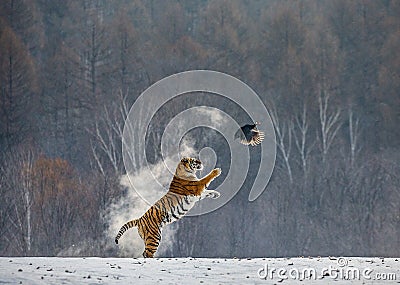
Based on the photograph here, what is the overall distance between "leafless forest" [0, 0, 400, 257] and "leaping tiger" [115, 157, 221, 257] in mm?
22373

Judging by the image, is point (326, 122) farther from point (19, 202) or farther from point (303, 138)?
point (19, 202)

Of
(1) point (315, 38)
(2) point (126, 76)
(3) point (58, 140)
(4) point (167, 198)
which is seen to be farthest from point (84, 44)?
(4) point (167, 198)

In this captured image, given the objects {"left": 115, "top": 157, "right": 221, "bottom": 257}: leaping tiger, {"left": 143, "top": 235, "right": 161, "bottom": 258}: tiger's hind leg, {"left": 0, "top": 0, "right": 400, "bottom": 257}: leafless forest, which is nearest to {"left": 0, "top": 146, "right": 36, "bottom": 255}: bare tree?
{"left": 0, "top": 0, "right": 400, "bottom": 257}: leafless forest

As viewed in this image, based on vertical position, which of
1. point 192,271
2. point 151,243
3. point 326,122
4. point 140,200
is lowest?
point 192,271

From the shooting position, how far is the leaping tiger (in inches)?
640

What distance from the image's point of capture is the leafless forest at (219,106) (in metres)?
41.8

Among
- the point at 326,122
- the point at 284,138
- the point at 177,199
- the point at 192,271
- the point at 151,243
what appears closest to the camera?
the point at 192,271

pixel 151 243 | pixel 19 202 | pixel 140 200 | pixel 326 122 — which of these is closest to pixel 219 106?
pixel 326 122

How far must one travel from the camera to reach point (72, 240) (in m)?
40.4

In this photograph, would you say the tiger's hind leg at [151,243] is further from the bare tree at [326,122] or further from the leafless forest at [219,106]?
the bare tree at [326,122]

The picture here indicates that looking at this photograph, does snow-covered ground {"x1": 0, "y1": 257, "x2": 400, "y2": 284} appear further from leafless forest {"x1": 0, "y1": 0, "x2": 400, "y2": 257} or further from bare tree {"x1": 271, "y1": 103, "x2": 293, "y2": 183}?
bare tree {"x1": 271, "y1": 103, "x2": 293, "y2": 183}

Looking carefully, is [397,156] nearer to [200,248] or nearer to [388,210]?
[388,210]

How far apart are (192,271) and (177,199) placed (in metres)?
2.69

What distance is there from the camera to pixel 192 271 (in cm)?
1391
